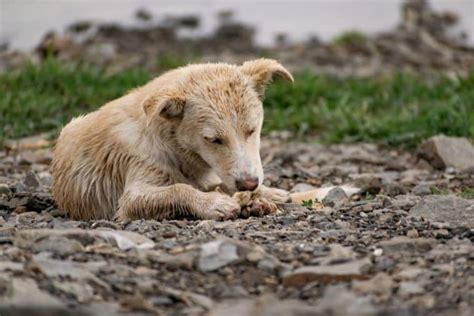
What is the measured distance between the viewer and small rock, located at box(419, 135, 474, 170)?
10000 millimetres

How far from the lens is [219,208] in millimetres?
7137

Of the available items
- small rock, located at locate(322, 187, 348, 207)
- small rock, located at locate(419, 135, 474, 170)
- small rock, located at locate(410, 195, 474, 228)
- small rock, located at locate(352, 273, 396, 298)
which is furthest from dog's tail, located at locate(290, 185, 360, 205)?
small rock, located at locate(352, 273, 396, 298)

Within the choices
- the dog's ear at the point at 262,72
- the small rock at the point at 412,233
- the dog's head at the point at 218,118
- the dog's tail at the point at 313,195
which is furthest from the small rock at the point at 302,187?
the small rock at the point at 412,233

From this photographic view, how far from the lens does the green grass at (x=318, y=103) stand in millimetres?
11562

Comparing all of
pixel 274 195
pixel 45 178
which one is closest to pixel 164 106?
pixel 274 195

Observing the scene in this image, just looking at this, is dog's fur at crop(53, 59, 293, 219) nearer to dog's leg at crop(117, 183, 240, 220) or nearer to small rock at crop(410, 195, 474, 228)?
dog's leg at crop(117, 183, 240, 220)

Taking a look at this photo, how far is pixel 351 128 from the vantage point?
11883 millimetres

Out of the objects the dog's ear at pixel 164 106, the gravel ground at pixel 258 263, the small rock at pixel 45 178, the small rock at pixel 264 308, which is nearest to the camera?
the small rock at pixel 264 308

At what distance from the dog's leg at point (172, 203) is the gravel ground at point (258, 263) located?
0.63ft

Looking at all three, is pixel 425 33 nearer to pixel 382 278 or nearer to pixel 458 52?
pixel 458 52

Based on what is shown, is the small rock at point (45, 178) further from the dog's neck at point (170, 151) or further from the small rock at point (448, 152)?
the small rock at point (448, 152)

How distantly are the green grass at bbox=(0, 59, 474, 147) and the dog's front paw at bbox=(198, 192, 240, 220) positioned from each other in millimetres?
4491

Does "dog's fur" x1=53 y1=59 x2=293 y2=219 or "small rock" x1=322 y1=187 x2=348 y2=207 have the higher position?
"dog's fur" x1=53 y1=59 x2=293 y2=219

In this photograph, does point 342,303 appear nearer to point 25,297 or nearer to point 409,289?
point 409,289
